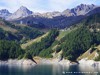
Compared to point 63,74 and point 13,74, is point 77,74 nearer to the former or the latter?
point 63,74

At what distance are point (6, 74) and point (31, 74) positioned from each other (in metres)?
13.9

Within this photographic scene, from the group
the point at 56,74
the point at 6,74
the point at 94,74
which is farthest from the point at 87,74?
the point at 6,74

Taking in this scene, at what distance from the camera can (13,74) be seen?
18488 centimetres

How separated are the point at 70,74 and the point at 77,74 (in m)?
4.13

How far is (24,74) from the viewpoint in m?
183

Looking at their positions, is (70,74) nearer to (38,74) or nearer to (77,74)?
(77,74)

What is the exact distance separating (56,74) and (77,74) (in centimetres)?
1178

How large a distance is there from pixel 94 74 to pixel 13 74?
44902mm

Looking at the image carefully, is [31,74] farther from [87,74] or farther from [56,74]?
[87,74]

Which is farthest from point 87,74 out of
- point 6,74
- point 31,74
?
point 6,74

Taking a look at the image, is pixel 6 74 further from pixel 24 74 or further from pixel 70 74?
pixel 70 74

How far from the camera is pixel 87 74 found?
180875 mm

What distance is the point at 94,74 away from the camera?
18012cm

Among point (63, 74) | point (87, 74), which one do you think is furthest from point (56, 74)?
point (87, 74)
